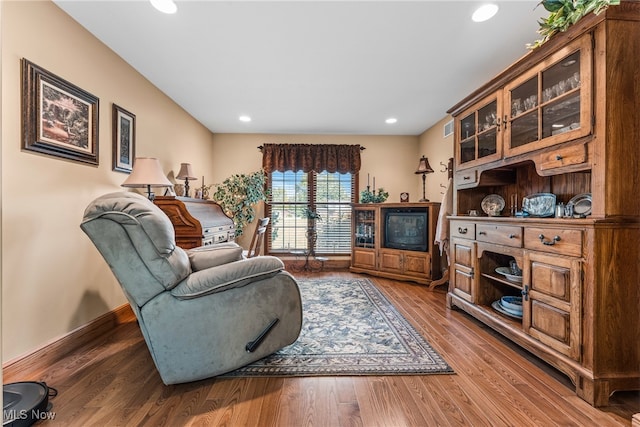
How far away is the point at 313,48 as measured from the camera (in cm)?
256

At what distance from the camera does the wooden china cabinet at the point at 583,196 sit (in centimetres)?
165

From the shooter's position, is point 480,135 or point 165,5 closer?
point 165,5

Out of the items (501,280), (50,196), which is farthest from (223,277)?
(501,280)

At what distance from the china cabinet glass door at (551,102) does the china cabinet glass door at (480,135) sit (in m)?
0.12

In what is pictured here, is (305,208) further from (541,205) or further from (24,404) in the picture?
(24,404)

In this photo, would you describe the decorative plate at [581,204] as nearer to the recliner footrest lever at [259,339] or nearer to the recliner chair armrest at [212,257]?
the recliner footrest lever at [259,339]

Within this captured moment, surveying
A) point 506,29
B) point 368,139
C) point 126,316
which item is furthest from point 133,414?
point 368,139

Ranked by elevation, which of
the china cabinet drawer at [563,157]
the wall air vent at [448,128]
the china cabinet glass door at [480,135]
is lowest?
the china cabinet drawer at [563,157]

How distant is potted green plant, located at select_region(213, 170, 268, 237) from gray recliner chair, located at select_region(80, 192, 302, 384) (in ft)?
9.05

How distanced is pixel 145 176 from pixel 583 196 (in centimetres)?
333

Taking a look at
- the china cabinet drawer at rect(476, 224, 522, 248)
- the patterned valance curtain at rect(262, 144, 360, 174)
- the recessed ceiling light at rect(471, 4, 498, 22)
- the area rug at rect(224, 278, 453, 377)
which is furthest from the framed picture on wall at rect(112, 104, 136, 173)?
the china cabinet drawer at rect(476, 224, 522, 248)

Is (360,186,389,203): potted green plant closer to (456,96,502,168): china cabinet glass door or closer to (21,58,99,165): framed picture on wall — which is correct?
(456,96,502,168): china cabinet glass door

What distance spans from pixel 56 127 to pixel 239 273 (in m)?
1.67

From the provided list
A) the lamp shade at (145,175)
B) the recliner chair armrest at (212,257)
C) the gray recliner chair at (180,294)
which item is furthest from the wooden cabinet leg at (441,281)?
the lamp shade at (145,175)
